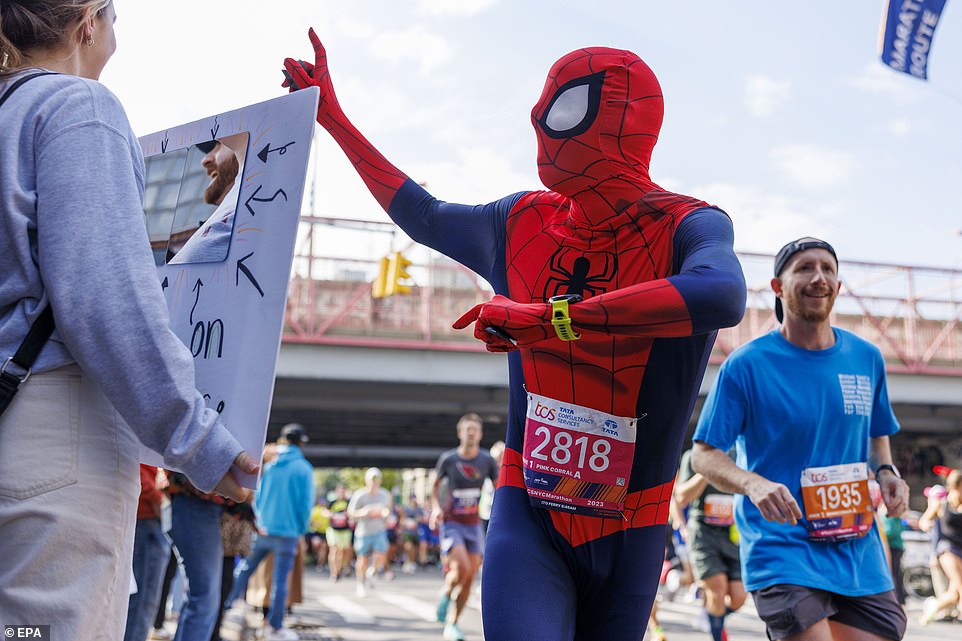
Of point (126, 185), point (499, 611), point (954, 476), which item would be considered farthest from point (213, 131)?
point (954, 476)

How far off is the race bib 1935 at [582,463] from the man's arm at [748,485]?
3.04ft

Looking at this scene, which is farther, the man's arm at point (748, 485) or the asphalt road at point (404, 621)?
the asphalt road at point (404, 621)

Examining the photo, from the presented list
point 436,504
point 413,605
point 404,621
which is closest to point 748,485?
point 436,504

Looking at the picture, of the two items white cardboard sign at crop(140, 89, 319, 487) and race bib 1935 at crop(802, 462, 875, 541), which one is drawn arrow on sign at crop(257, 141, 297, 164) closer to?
white cardboard sign at crop(140, 89, 319, 487)

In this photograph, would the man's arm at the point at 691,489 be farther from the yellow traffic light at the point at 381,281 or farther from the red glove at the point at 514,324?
the yellow traffic light at the point at 381,281

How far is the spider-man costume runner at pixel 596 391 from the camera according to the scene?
262cm

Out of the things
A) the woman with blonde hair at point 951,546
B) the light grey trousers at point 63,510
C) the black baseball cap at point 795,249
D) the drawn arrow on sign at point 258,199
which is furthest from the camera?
the woman with blonde hair at point 951,546

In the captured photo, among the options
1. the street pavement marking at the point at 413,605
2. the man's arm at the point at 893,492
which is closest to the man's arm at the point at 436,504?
the street pavement marking at the point at 413,605

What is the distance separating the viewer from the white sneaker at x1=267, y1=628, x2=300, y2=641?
8.44 meters

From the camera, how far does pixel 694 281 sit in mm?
2361

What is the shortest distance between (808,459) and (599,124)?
173cm

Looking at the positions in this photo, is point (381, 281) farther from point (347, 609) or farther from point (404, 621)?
point (404, 621)

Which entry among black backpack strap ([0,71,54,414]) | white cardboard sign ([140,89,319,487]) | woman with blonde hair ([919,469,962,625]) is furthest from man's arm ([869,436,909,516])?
woman with blonde hair ([919,469,962,625])

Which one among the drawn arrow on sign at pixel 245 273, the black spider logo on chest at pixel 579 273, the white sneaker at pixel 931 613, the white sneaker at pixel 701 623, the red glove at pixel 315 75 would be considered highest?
the red glove at pixel 315 75
